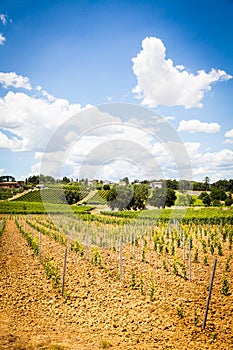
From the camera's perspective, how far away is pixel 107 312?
6250 millimetres

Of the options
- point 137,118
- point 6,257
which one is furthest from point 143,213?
point 6,257

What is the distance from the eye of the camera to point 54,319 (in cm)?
603

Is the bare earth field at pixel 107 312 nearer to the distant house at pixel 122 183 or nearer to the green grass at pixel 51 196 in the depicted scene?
the distant house at pixel 122 183

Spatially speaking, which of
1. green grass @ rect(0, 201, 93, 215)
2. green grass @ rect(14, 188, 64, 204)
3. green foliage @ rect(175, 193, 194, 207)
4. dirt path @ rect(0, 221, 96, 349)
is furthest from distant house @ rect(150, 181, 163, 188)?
dirt path @ rect(0, 221, 96, 349)

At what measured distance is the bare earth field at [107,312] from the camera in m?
5.05

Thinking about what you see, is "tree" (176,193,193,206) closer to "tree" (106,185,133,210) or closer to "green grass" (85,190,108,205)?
"tree" (106,185,133,210)

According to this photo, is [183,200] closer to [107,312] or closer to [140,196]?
[140,196]

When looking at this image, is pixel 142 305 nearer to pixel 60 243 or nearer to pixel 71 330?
pixel 71 330

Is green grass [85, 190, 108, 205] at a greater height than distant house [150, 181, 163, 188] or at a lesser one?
lesser

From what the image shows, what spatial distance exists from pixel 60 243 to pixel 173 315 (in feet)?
32.0

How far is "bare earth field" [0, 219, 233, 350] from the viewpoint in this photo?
505cm

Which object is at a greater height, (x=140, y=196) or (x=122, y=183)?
(x=122, y=183)

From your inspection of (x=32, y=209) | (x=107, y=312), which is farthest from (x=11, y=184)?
(x=107, y=312)

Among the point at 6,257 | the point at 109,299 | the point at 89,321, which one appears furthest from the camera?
the point at 6,257
